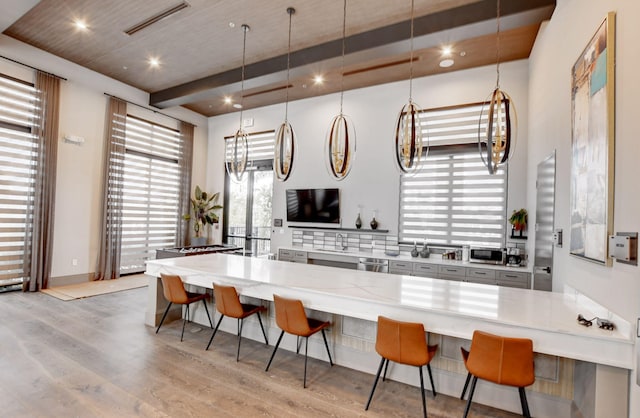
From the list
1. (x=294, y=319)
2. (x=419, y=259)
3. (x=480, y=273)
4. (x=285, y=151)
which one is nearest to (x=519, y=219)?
→ (x=480, y=273)

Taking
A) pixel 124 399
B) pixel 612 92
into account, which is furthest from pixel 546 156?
pixel 124 399

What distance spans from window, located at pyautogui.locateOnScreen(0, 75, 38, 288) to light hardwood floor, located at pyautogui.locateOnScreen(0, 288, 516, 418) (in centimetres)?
190

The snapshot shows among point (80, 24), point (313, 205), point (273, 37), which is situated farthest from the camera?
point (313, 205)

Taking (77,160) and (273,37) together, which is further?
(77,160)

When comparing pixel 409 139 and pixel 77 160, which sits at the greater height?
pixel 77 160

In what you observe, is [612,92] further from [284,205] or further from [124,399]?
[284,205]

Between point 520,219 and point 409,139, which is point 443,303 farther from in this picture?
point 520,219

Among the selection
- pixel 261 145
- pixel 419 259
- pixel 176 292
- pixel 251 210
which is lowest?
pixel 176 292

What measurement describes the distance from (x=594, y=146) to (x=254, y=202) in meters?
6.88

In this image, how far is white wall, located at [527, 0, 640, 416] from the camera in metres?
1.74

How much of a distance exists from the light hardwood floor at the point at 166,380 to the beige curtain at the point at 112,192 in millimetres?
2583

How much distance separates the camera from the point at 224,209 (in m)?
8.35

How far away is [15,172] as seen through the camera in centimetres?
516

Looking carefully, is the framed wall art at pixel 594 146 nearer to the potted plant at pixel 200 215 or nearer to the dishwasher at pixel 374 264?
the dishwasher at pixel 374 264
